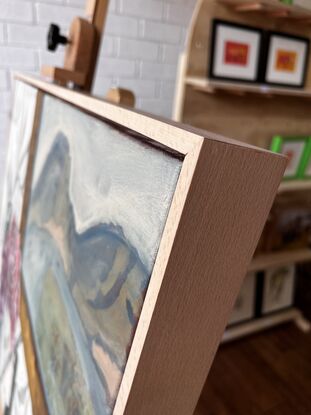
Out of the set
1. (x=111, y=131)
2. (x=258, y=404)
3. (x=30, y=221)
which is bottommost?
(x=258, y=404)

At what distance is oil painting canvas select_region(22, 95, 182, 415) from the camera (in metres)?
0.33

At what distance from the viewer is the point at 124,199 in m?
0.37

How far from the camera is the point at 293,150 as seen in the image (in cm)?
161

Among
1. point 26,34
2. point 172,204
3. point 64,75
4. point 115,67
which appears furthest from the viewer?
point 115,67

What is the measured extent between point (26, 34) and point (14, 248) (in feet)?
3.89

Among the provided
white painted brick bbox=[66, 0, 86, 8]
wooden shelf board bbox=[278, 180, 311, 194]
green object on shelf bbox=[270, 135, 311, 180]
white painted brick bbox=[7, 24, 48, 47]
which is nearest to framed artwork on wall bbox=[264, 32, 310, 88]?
green object on shelf bbox=[270, 135, 311, 180]

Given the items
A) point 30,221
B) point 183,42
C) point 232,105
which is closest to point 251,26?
point 232,105

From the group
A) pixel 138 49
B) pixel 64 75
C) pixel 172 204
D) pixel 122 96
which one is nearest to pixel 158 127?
pixel 172 204

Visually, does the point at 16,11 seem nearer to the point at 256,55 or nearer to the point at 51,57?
the point at 51,57

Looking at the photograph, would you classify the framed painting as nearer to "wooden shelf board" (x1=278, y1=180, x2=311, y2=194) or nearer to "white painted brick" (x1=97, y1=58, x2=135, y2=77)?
"wooden shelf board" (x1=278, y1=180, x2=311, y2=194)

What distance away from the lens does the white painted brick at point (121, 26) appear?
69.9 inches

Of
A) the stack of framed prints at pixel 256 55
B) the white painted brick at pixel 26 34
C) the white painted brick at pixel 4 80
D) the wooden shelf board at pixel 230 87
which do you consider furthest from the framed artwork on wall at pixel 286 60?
the white painted brick at pixel 4 80

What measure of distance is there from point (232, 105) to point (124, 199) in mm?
1194

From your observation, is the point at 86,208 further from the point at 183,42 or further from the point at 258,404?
the point at 183,42
